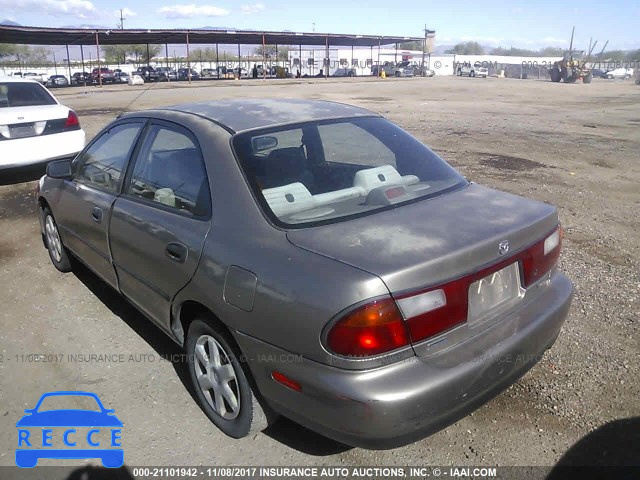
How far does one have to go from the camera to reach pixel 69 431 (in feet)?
9.34

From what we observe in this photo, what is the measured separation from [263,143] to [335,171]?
450 millimetres

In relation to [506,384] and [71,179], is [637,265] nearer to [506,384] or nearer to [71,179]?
[506,384]

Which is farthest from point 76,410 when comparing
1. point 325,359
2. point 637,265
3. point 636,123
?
point 636,123

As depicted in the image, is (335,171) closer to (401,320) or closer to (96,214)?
(401,320)

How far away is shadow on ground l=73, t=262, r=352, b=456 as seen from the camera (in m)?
2.69

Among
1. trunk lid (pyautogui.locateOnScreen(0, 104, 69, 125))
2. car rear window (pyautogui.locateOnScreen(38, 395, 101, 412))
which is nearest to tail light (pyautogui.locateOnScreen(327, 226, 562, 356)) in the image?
car rear window (pyautogui.locateOnScreen(38, 395, 101, 412))

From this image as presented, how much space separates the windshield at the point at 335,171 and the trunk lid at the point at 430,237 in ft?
0.51

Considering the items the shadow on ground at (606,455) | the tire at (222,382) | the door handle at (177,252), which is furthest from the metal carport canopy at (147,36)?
the shadow on ground at (606,455)

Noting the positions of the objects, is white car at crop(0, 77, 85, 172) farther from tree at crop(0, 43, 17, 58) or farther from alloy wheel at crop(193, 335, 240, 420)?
tree at crop(0, 43, 17, 58)

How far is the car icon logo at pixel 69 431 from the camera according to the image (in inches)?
105

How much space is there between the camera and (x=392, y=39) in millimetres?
69688

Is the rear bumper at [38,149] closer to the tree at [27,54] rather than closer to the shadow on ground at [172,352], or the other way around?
the shadow on ground at [172,352]

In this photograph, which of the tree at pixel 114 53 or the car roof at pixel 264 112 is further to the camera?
the tree at pixel 114 53

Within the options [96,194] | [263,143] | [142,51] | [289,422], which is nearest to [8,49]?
[142,51]
